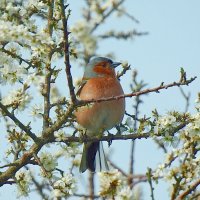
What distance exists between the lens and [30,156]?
4.34 meters

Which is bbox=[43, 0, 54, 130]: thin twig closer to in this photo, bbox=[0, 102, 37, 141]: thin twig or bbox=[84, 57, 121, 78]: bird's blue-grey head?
bbox=[0, 102, 37, 141]: thin twig

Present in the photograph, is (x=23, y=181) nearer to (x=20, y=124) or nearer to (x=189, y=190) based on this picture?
(x=20, y=124)

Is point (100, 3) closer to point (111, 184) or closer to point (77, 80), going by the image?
point (77, 80)

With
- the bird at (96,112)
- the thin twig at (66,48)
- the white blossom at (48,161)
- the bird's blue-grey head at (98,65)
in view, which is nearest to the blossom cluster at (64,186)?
the white blossom at (48,161)

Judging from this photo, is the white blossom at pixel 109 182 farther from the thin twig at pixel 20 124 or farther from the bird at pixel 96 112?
the bird at pixel 96 112

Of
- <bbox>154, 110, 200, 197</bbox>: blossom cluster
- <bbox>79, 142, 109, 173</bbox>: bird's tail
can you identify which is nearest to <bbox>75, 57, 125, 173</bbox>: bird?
<bbox>79, 142, 109, 173</bbox>: bird's tail

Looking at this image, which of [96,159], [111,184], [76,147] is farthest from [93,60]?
[111,184]

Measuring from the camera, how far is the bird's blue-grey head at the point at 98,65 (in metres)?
6.80

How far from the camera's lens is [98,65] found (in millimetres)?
7074

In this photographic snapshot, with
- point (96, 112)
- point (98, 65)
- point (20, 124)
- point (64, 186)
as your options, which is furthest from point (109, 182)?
point (98, 65)

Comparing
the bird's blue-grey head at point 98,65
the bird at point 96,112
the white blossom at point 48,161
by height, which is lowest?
the white blossom at point 48,161

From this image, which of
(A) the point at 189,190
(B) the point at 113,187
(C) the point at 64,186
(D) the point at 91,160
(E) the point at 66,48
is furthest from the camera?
(D) the point at 91,160

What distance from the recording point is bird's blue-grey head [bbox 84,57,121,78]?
268 inches

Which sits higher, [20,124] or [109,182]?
[20,124]
